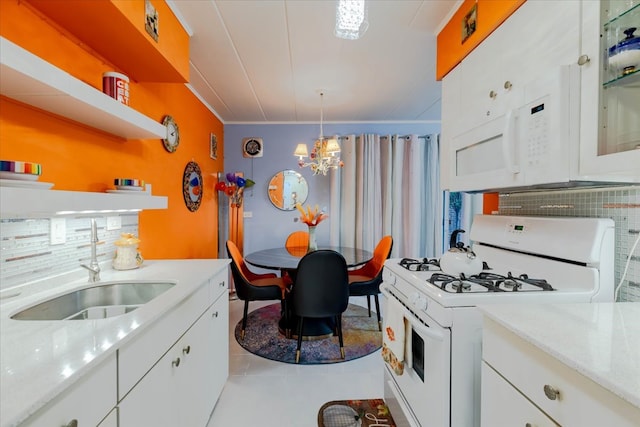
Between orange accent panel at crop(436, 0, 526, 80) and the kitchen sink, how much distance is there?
6.77ft

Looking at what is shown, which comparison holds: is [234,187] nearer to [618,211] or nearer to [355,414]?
[355,414]

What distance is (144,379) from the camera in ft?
3.35

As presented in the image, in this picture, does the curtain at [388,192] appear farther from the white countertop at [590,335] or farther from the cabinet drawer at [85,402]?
the cabinet drawer at [85,402]

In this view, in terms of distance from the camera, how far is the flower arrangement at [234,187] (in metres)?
3.81

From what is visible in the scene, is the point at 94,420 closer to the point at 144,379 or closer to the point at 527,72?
the point at 144,379

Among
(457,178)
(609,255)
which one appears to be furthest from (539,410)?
(457,178)

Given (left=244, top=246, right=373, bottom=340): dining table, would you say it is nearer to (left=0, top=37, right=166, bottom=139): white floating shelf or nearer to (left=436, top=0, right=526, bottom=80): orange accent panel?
(left=0, top=37, right=166, bottom=139): white floating shelf

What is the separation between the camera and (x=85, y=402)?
29.0 inches

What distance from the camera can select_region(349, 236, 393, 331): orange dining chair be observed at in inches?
111

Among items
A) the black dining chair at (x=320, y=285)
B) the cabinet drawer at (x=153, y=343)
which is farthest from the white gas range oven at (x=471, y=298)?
the cabinet drawer at (x=153, y=343)

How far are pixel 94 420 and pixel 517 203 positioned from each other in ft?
6.87

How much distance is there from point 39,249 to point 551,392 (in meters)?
1.96

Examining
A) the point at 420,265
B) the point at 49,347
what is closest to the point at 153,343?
the point at 49,347

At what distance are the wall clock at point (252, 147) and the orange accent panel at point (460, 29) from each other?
9.21 ft
